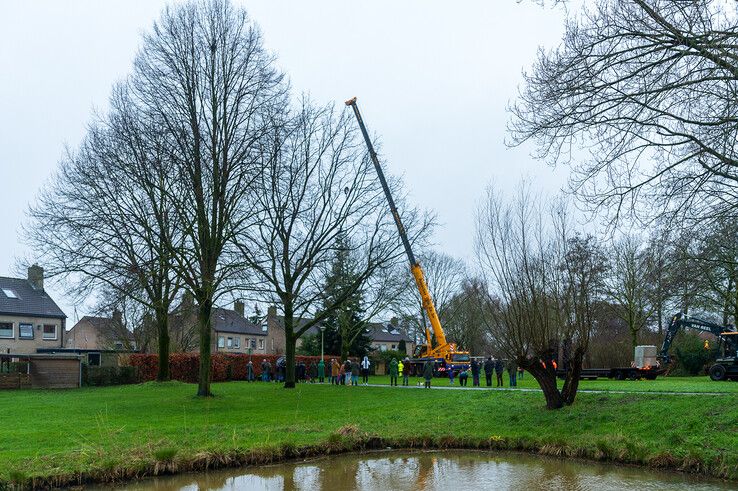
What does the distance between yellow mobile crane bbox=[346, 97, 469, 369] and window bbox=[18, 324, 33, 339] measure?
27.7m

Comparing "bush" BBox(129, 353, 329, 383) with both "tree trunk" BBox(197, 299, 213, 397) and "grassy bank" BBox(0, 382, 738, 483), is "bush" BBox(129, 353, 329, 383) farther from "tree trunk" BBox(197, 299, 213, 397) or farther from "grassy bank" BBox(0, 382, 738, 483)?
"grassy bank" BBox(0, 382, 738, 483)

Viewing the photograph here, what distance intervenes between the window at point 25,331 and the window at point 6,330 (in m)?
0.63

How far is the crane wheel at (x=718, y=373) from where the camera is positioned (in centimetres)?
3291

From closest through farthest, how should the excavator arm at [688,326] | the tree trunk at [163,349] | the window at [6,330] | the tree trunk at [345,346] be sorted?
1. the tree trunk at [163,349]
2. the excavator arm at [688,326]
3. the window at [6,330]
4. the tree trunk at [345,346]

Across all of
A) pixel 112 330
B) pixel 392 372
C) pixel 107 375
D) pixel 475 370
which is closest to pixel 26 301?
pixel 112 330

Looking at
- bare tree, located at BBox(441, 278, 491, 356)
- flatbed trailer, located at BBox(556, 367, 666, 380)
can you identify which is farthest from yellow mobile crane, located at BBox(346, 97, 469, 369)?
bare tree, located at BBox(441, 278, 491, 356)

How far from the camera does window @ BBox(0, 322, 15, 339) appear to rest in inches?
1992

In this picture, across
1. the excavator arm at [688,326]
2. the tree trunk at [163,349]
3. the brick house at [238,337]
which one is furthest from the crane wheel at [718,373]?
the brick house at [238,337]

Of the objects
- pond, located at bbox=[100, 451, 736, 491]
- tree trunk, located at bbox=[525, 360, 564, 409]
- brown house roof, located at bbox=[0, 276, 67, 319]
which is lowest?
pond, located at bbox=[100, 451, 736, 491]

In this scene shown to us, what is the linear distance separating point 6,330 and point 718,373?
44808 millimetres

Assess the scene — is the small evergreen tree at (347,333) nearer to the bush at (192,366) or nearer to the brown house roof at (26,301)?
the bush at (192,366)

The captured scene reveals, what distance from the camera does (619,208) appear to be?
11938mm

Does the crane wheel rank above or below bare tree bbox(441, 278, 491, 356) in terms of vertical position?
below

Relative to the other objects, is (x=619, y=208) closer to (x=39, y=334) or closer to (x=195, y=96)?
(x=195, y=96)
